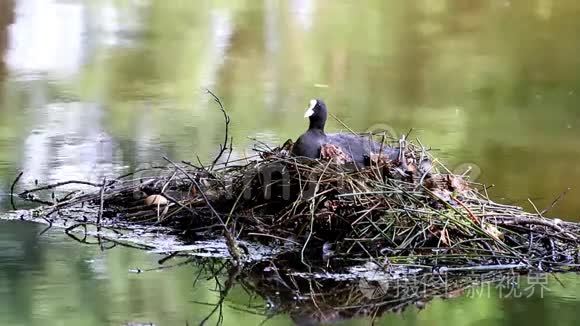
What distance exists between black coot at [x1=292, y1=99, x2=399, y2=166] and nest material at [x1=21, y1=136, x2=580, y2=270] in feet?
0.26

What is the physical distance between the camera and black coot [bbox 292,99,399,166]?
5.58 meters

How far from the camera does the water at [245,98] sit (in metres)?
4.52

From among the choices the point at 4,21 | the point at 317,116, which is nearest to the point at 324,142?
the point at 317,116

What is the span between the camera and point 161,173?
655 cm

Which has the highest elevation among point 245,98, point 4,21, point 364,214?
point 4,21

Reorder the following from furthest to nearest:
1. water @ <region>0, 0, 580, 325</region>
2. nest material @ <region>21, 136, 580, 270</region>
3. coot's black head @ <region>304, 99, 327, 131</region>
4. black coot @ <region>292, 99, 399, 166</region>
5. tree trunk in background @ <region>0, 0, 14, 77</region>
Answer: tree trunk in background @ <region>0, 0, 14, 77</region>
coot's black head @ <region>304, 99, 327, 131</region>
black coot @ <region>292, 99, 399, 166</region>
nest material @ <region>21, 136, 580, 270</region>
water @ <region>0, 0, 580, 325</region>

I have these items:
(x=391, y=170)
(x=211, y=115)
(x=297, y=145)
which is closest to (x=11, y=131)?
(x=211, y=115)

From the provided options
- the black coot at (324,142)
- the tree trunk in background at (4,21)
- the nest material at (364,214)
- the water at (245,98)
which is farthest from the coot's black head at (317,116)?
the tree trunk in background at (4,21)

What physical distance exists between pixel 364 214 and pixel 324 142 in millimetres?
730

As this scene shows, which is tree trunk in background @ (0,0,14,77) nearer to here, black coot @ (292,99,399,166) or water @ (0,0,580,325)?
water @ (0,0,580,325)

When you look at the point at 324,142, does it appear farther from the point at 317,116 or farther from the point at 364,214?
the point at 364,214

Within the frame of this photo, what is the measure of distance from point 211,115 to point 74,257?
3.97 m

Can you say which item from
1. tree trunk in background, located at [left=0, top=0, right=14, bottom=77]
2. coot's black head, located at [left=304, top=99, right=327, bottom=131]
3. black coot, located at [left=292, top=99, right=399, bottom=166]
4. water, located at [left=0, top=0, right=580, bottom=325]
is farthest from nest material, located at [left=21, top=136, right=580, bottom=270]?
tree trunk in background, located at [left=0, top=0, right=14, bottom=77]

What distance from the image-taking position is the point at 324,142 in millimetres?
5656
